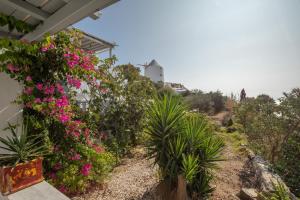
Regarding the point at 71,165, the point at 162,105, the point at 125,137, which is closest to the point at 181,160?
the point at 162,105

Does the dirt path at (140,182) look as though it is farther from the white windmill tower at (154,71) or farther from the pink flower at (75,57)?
the white windmill tower at (154,71)

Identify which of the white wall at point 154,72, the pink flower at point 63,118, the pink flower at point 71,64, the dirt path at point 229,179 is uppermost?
the white wall at point 154,72

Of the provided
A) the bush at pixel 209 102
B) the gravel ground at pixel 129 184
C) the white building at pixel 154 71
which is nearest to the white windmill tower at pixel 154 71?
the white building at pixel 154 71

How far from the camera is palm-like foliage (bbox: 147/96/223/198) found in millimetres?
3840

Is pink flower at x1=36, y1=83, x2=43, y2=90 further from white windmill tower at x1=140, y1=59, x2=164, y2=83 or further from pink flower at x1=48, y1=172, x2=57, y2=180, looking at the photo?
white windmill tower at x1=140, y1=59, x2=164, y2=83

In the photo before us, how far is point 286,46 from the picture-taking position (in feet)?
19.4

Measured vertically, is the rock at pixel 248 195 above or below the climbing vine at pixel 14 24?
below

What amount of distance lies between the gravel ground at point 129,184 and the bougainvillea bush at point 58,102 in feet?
1.14

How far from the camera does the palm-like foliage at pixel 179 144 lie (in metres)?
3.84

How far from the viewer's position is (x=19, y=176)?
304 cm

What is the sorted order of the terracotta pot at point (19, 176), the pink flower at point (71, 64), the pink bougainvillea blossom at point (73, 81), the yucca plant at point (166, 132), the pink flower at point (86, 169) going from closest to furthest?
the terracotta pot at point (19, 176) < the yucca plant at point (166, 132) < the pink flower at point (86, 169) < the pink flower at point (71, 64) < the pink bougainvillea blossom at point (73, 81)

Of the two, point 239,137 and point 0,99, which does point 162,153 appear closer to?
point 0,99

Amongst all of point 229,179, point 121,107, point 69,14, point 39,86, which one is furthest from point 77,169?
point 229,179

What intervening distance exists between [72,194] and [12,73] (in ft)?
9.65
